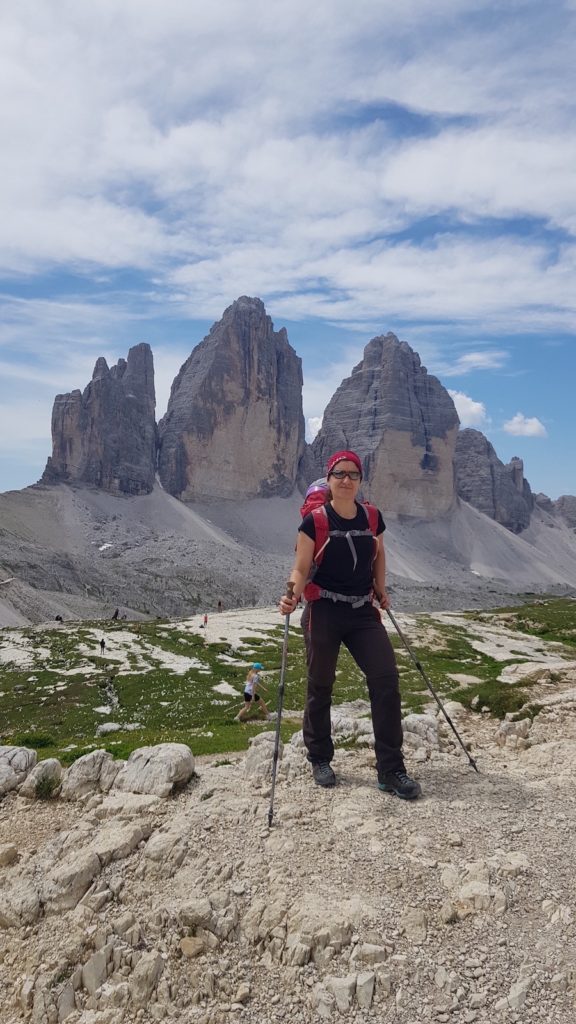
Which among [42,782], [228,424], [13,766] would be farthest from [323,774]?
[228,424]

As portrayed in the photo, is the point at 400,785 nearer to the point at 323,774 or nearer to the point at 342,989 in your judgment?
the point at 323,774

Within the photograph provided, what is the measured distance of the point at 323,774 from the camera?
859cm

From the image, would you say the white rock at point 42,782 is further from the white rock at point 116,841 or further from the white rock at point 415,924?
the white rock at point 415,924

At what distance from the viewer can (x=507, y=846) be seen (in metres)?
6.93

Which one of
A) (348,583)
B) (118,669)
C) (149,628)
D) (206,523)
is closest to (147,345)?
(206,523)

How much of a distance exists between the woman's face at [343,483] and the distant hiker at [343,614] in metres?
0.01

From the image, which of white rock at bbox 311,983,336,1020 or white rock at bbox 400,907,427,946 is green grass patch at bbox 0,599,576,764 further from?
white rock at bbox 311,983,336,1020

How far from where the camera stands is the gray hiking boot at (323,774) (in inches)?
334

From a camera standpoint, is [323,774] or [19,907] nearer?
[19,907]

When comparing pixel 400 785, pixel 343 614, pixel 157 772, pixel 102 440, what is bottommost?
pixel 157 772

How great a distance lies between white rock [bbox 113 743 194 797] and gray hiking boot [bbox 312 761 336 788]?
2.01m

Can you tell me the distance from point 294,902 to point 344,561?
13.7ft

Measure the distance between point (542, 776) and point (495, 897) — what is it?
3444 mm

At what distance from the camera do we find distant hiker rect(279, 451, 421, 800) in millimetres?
8281
